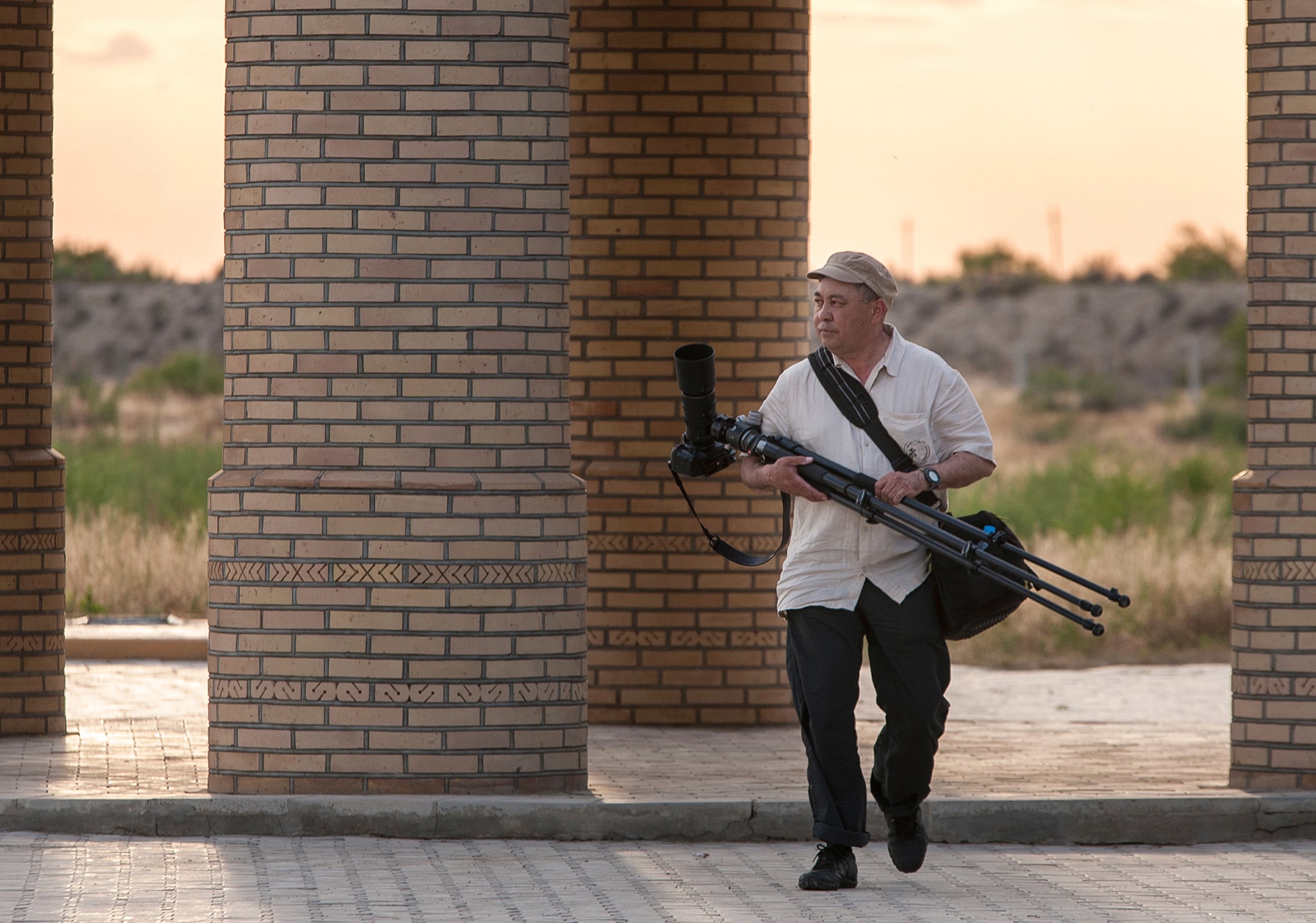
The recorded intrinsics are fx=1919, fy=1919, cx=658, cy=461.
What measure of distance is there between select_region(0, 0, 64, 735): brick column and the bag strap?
4.07 meters

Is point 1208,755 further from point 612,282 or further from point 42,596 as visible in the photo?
point 42,596

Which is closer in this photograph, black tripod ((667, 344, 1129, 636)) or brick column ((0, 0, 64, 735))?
black tripod ((667, 344, 1129, 636))

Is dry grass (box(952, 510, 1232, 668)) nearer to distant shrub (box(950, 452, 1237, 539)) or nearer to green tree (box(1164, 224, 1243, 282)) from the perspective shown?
distant shrub (box(950, 452, 1237, 539))

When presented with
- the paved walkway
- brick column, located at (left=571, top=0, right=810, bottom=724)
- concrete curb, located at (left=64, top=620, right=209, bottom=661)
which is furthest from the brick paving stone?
concrete curb, located at (left=64, top=620, right=209, bottom=661)

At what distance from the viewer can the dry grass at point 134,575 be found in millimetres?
14594

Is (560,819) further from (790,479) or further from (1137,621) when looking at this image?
(1137,621)

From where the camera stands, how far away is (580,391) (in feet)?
30.4

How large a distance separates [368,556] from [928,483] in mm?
2123

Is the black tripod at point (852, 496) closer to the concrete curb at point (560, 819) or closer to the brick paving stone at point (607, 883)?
the brick paving stone at point (607, 883)

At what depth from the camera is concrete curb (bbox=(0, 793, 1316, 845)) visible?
21.5 feet

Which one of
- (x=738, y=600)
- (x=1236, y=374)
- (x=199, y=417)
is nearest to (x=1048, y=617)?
(x=738, y=600)

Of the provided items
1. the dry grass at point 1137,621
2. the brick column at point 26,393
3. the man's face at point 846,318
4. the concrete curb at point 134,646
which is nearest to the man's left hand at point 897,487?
the man's face at point 846,318

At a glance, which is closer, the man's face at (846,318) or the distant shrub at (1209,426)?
the man's face at (846,318)

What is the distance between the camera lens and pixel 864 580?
19.2 feet
